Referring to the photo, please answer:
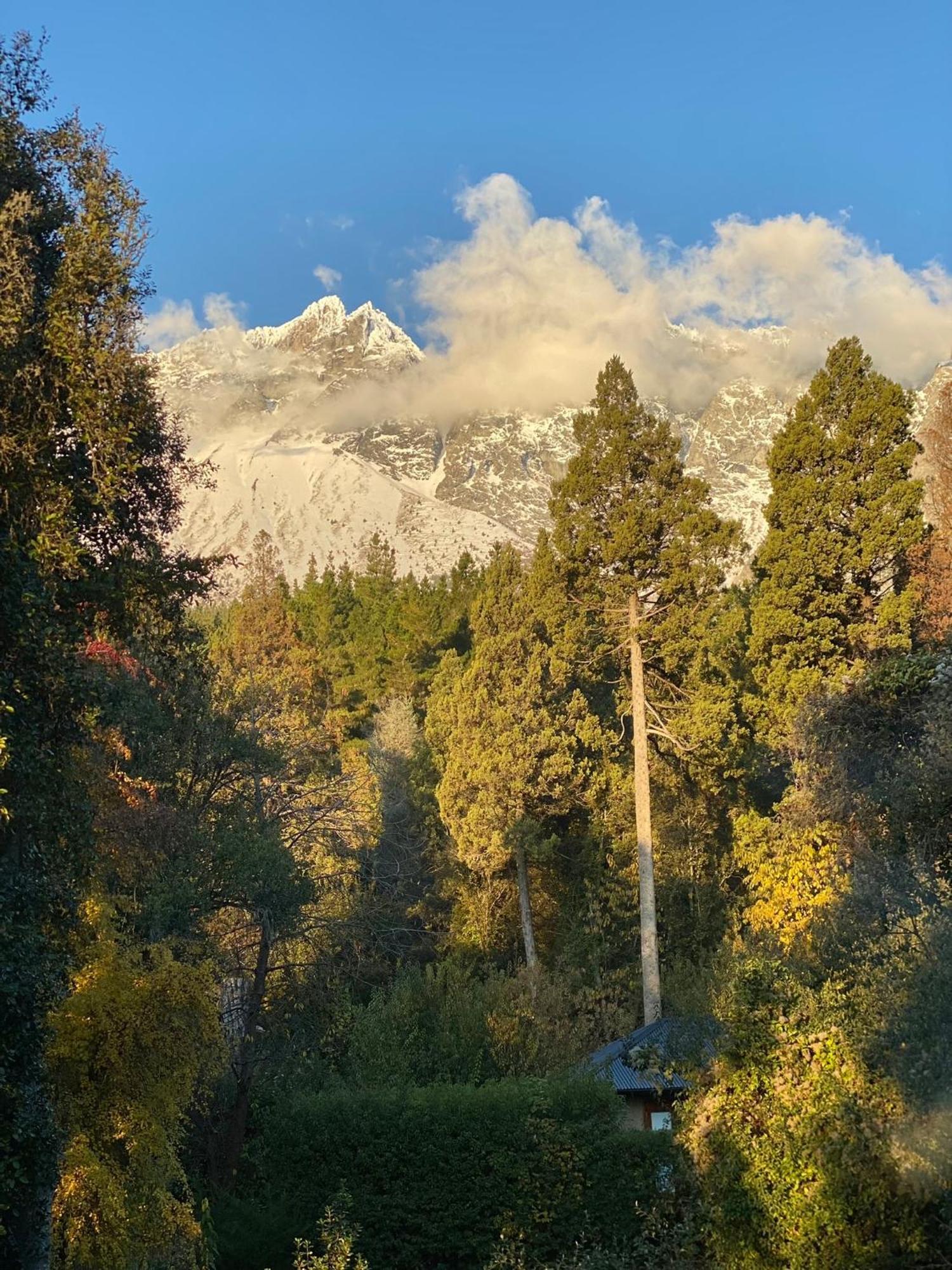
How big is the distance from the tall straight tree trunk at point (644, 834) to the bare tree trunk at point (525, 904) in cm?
502

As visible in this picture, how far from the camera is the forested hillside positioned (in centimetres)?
927

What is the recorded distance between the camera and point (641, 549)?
25.3 m

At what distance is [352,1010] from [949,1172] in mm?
15084

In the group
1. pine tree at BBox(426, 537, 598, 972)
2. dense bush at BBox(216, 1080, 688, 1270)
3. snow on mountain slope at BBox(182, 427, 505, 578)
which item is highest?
snow on mountain slope at BBox(182, 427, 505, 578)

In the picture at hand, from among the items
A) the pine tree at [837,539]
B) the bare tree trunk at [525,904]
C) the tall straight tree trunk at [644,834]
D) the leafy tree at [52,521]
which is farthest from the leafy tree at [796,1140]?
the bare tree trunk at [525,904]

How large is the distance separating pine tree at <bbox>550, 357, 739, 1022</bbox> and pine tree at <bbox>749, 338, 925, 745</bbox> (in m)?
1.52

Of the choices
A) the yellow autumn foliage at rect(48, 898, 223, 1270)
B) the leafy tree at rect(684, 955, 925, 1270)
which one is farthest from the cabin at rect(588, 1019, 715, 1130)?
the yellow autumn foliage at rect(48, 898, 223, 1270)

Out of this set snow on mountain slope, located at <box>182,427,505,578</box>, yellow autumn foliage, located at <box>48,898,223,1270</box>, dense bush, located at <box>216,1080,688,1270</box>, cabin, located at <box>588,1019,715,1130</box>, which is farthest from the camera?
snow on mountain slope, located at <box>182,427,505,578</box>

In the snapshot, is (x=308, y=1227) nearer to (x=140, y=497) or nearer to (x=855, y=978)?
(x=855, y=978)

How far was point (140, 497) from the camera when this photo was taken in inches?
408

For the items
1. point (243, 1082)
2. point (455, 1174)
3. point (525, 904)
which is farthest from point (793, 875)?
point (243, 1082)

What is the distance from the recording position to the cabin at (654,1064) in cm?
1232

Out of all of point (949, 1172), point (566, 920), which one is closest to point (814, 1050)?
point (949, 1172)

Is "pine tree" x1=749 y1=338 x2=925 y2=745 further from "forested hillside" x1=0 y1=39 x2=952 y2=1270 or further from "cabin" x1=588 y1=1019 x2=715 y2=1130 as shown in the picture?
"cabin" x1=588 y1=1019 x2=715 y2=1130
